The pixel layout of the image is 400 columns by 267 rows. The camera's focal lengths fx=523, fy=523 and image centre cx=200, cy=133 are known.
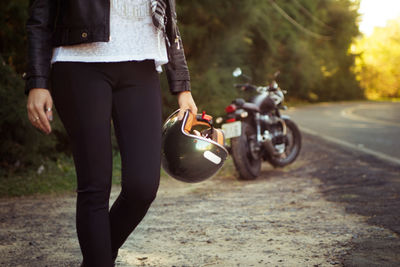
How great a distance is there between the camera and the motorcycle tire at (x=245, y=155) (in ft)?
19.8

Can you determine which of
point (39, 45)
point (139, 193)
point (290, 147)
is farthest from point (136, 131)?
point (290, 147)

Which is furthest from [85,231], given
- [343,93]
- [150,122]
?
[343,93]

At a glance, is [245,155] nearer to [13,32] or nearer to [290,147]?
[290,147]

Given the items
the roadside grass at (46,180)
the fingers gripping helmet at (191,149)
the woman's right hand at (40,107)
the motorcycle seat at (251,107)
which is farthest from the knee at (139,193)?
the motorcycle seat at (251,107)

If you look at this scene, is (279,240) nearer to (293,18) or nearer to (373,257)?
(373,257)

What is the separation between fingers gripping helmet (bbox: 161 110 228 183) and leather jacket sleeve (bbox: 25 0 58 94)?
2.10 ft

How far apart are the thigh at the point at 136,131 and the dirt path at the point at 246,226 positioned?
3.34ft

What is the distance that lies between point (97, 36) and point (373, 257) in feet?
6.51

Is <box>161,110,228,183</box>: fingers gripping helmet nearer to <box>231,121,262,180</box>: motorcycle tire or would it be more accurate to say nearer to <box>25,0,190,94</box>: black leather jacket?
<box>25,0,190,94</box>: black leather jacket

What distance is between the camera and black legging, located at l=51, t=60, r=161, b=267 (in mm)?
2000

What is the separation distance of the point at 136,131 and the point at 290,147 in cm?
540

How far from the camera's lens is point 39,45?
1.98m

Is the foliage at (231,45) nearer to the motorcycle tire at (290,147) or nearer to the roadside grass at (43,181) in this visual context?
the motorcycle tire at (290,147)

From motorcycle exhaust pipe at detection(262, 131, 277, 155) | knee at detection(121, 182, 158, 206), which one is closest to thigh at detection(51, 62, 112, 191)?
knee at detection(121, 182, 158, 206)
